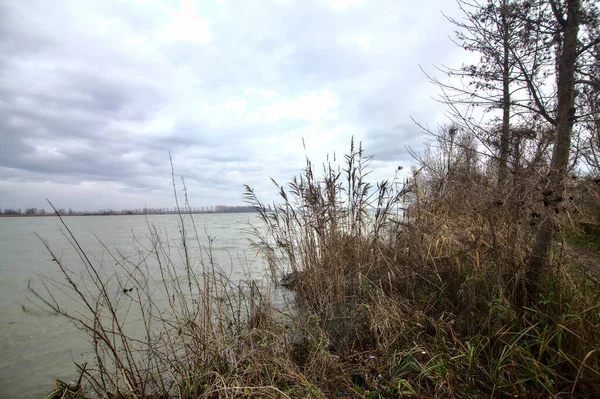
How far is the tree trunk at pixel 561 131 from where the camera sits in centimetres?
245

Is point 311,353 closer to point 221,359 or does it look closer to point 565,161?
point 221,359

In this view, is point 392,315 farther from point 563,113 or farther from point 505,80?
point 505,80

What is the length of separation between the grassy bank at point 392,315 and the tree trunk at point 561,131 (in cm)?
9

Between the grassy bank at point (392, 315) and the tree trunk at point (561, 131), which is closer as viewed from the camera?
the grassy bank at point (392, 315)

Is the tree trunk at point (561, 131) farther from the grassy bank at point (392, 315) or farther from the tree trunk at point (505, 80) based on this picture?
the tree trunk at point (505, 80)

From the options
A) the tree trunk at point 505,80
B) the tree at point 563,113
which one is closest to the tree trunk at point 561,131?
the tree at point 563,113

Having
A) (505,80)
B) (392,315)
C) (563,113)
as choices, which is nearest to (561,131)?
(563,113)

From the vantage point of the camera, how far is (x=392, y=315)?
276cm

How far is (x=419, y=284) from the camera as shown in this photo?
3359 millimetres

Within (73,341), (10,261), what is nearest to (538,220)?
(73,341)

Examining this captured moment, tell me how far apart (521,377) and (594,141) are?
179 centimetres

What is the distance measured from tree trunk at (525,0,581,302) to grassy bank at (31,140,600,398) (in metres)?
0.09

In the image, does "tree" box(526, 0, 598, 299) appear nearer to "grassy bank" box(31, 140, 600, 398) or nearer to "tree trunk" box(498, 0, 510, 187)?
"grassy bank" box(31, 140, 600, 398)

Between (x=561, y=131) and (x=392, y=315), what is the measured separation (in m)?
2.18
